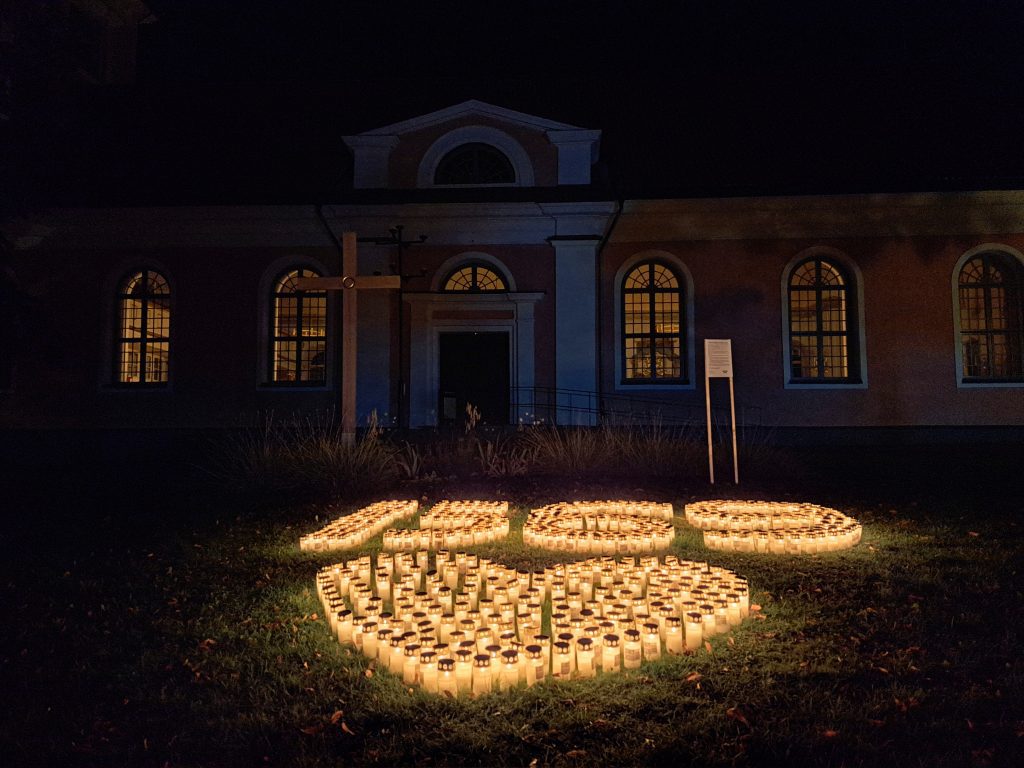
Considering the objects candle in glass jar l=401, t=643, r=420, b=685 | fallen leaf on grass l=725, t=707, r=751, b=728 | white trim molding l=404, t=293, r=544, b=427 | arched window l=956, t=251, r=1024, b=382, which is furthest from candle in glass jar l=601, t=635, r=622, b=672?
arched window l=956, t=251, r=1024, b=382

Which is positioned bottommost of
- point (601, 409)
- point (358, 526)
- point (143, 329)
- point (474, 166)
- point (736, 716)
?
point (736, 716)

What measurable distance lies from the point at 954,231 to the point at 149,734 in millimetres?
18322

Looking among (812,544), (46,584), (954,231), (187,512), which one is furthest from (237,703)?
(954,231)

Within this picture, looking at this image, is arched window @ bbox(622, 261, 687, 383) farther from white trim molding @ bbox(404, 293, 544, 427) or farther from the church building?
white trim molding @ bbox(404, 293, 544, 427)

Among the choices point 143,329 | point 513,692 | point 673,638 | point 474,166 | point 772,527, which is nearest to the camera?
point 513,692

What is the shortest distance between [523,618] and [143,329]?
16.6 meters

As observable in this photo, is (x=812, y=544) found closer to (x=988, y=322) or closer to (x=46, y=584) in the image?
(x=46, y=584)

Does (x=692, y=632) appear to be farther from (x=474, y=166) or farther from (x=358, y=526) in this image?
(x=474, y=166)

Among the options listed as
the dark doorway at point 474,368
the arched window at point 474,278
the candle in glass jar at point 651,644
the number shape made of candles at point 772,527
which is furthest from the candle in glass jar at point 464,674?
the arched window at point 474,278

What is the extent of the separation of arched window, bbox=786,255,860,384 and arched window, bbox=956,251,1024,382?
101 inches

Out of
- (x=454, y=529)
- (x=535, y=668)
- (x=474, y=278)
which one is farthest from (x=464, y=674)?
(x=474, y=278)

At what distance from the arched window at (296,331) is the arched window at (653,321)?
767 cm

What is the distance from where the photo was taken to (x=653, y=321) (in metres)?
16.5

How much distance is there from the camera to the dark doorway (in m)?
16.2
